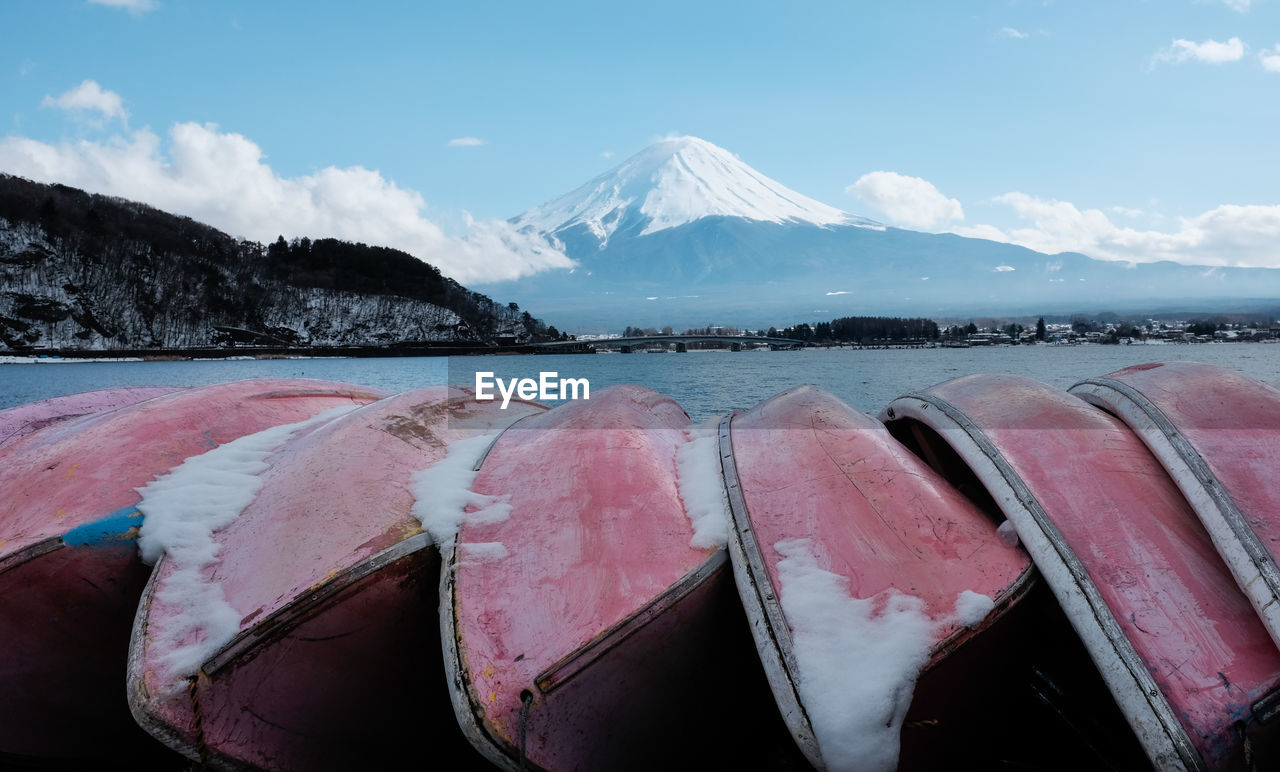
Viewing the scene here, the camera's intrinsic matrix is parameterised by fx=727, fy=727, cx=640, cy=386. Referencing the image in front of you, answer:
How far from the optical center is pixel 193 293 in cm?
9225

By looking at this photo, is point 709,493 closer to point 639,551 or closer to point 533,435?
point 639,551

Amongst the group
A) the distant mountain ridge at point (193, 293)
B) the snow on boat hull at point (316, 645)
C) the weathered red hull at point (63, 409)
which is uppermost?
the distant mountain ridge at point (193, 293)

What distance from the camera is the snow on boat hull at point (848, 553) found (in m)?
2.69

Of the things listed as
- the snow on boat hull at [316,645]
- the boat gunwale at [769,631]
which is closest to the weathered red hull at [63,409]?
the snow on boat hull at [316,645]

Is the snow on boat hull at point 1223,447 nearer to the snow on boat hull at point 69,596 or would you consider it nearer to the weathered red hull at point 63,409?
the snow on boat hull at point 69,596

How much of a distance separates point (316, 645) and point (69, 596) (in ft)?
4.86

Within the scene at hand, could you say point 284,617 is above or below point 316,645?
above

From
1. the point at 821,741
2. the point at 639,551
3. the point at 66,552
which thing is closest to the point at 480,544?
the point at 639,551

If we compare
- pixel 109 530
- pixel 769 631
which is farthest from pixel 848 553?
pixel 109 530

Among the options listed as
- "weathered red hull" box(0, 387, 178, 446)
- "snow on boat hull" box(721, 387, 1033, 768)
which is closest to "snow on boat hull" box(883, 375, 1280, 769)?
"snow on boat hull" box(721, 387, 1033, 768)

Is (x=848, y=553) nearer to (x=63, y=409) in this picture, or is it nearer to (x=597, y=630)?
Answer: (x=597, y=630)

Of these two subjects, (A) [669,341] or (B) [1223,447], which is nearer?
(B) [1223,447]

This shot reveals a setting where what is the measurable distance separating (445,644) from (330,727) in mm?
800

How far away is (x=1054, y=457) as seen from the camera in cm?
360
